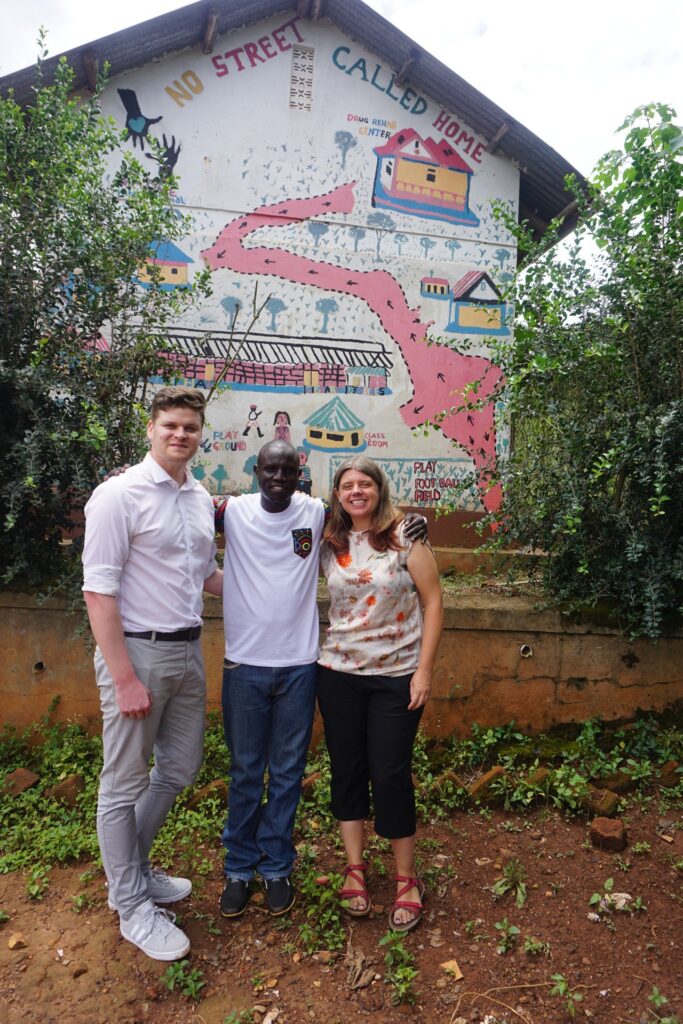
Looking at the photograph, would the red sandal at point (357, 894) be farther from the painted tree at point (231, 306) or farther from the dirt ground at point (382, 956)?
the painted tree at point (231, 306)

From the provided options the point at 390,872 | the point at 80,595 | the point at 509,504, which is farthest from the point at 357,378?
the point at 390,872

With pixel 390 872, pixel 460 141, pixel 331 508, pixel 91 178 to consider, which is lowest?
pixel 390 872

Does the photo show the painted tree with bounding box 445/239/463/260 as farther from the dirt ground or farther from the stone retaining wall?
the dirt ground

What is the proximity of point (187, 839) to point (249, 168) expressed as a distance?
6100mm

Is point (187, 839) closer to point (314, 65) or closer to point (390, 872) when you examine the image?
point (390, 872)

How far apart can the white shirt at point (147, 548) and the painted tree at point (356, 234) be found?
5018mm

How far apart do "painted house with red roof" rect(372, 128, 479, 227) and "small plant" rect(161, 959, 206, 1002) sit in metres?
6.76

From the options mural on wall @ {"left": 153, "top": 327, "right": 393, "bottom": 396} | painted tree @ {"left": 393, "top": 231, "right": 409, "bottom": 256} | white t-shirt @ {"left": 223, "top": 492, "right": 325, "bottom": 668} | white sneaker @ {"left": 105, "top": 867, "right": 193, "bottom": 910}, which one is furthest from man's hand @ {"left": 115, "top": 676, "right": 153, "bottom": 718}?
painted tree @ {"left": 393, "top": 231, "right": 409, "bottom": 256}

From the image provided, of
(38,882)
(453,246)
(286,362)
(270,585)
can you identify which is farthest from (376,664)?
(453,246)

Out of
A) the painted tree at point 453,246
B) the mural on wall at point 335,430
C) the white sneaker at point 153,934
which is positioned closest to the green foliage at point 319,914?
the white sneaker at point 153,934

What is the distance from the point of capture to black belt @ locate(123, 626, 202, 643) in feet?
8.70

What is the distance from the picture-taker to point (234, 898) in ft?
9.65

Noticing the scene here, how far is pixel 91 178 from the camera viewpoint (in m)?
4.21

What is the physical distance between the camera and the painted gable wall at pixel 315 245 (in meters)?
6.64
